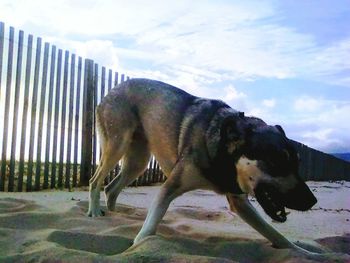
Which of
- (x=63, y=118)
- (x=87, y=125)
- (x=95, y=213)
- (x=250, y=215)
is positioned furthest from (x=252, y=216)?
(x=87, y=125)

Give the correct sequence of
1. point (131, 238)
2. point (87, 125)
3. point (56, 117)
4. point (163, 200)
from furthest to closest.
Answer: point (87, 125) → point (56, 117) → point (163, 200) → point (131, 238)

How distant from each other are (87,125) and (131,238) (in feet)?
25.6

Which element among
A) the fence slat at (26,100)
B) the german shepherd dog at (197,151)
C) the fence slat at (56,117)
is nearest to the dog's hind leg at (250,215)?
the german shepherd dog at (197,151)

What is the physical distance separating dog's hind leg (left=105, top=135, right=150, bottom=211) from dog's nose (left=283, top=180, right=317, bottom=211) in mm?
2281

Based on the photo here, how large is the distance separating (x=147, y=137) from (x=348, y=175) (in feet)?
131

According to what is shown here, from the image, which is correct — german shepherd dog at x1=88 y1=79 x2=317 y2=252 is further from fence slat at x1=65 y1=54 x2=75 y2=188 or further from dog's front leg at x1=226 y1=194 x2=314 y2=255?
fence slat at x1=65 y1=54 x2=75 y2=188

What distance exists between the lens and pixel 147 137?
5.32 meters

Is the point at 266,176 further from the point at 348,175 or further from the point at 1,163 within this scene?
the point at 348,175

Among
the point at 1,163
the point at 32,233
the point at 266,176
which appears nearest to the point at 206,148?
the point at 266,176

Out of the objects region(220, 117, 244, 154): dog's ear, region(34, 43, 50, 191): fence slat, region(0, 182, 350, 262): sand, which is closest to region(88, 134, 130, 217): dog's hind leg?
region(0, 182, 350, 262): sand

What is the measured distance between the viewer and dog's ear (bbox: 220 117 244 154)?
389cm

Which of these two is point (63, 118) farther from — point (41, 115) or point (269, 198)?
point (269, 198)

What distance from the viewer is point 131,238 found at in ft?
13.3

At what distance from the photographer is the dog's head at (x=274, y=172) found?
12.0ft
